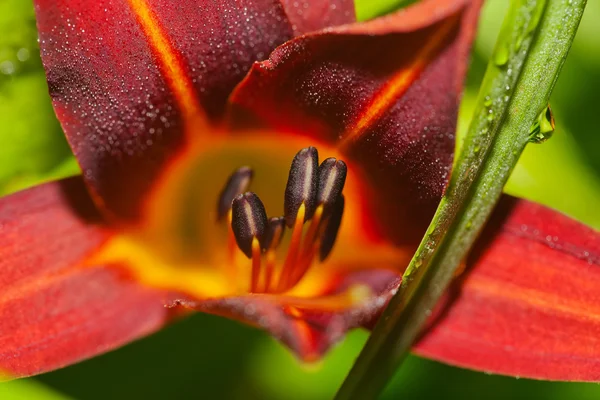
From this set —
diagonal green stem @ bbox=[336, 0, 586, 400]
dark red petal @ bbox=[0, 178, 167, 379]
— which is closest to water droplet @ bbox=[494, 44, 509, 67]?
diagonal green stem @ bbox=[336, 0, 586, 400]

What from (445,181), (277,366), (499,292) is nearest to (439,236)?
(445,181)

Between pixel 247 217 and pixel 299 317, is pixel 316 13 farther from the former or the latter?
pixel 299 317

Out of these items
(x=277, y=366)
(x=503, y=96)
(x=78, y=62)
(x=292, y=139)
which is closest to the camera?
(x=503, y=96)

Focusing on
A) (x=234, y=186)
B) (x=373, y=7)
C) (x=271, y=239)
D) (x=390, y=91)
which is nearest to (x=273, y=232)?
(x=271, y=239)

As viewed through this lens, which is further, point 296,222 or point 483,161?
point 296,222

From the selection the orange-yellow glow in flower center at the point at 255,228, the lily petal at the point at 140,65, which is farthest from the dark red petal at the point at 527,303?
the lily petal at the point at 140,65

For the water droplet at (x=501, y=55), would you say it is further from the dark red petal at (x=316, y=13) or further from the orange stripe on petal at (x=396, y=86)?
the dark red petal at (x=316, y=13)

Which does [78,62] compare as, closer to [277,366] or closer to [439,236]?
[439,236]
